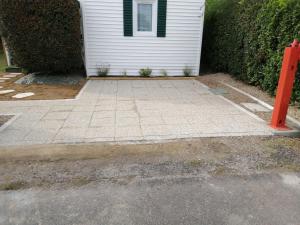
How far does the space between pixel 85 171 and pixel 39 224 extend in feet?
2.65

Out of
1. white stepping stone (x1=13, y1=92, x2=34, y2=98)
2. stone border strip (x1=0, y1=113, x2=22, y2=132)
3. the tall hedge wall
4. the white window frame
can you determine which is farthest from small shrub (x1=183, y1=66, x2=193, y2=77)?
stone border strip (x1=0, y1=113, x2=22, y2=132)

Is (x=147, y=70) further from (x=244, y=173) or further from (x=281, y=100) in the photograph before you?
(x=244, y=173)

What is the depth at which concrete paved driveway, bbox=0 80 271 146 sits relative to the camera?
359 centimetres

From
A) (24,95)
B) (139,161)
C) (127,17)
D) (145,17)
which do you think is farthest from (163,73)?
(139,161)

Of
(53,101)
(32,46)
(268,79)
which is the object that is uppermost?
(32,46)

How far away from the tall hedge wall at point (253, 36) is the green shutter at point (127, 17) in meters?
3.17

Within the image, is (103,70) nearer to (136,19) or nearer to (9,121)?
(136,19)

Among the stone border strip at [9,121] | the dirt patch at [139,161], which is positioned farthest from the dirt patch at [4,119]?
the dirt patch at [139,161]

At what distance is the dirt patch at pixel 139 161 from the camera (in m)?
2.57

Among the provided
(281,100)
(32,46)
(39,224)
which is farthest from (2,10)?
(281,100)

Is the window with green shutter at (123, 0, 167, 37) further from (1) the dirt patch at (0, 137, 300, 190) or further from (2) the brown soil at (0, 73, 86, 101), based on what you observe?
(1) the dirt patch at (0, 137, 300, 190)

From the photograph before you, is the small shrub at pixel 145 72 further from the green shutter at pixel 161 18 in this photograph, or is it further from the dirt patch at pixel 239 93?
the dirt patch at pixel 239 93

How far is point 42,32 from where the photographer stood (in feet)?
23.8

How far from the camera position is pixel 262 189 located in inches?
93.9
